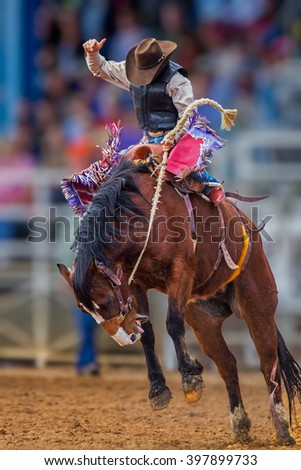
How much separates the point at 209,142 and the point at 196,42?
658 centimetres

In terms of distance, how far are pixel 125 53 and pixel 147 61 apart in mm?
6546

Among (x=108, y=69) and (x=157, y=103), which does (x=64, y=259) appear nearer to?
(x=108, y=69)

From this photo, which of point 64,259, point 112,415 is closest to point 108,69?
point 112,415

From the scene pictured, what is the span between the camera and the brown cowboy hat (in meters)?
6.11

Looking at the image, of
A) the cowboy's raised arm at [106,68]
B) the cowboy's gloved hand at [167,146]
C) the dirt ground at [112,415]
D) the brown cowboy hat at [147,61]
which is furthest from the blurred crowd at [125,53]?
the cowboy's gloved hand at [167,146]

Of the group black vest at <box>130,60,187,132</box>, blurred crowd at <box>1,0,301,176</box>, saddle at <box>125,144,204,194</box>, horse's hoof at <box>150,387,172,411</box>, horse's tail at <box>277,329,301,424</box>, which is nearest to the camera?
horse's hoof at <box>150,387,172,411</box>

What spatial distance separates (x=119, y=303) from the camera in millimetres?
5781

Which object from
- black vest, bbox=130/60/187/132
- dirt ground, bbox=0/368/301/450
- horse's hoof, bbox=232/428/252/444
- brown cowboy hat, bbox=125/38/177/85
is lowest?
horse's hoof, bbox=232/428/252/444

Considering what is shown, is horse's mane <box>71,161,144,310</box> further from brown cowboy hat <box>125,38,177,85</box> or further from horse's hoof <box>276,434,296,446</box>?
horse's hoof <box>276,434,296,446</box>

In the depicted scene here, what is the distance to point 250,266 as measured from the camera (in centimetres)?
652

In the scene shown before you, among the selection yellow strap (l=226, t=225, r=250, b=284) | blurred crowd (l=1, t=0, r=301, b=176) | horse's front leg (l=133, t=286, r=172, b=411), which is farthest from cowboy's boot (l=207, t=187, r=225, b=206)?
blurred crowd (l=1, t=0, r=301, b=176)

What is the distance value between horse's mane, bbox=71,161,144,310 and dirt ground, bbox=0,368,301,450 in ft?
3.47
